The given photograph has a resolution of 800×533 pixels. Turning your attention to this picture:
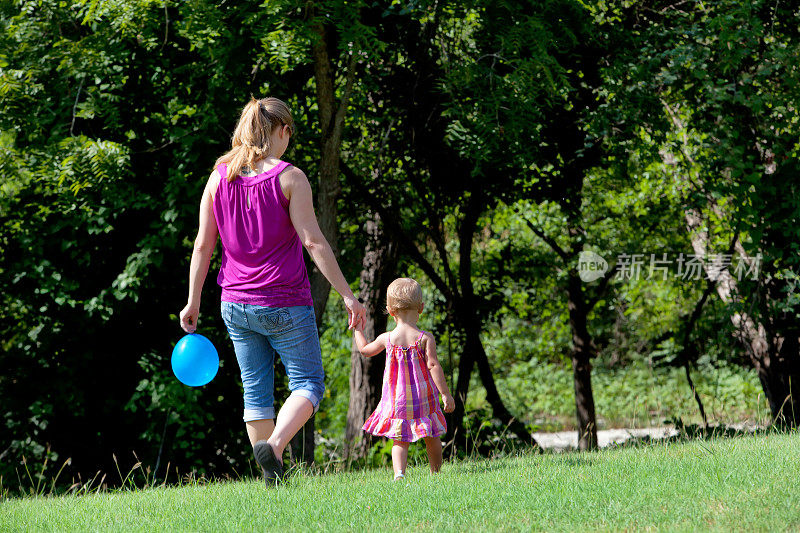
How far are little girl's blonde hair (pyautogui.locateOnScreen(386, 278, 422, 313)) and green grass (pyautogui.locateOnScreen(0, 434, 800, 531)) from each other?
1028 millimetres

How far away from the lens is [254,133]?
14.3 feet

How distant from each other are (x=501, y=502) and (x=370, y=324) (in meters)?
6.75

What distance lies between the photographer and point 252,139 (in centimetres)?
437

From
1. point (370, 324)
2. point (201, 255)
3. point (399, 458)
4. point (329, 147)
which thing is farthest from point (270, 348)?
point (370, 324)

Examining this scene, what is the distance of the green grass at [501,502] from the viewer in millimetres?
3289

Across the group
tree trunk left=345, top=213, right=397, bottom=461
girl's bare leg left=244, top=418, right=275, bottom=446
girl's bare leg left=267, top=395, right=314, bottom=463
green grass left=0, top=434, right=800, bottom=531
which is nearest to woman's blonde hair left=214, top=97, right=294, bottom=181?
girl's bare leg left=267, top=395, right=314, bottom=463

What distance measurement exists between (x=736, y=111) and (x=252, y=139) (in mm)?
5604

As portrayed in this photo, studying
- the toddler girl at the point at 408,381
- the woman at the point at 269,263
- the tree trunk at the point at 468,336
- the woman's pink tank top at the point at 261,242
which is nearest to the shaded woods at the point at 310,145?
the tree trunk at the point at 468,336

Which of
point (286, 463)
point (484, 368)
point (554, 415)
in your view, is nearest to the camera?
point (286, 463)

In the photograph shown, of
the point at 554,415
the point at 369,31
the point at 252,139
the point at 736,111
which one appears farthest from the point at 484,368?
the point at 554,415

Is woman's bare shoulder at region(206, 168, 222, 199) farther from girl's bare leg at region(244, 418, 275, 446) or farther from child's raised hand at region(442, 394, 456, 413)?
child's raised hand at region(442, 394, 456, 413)

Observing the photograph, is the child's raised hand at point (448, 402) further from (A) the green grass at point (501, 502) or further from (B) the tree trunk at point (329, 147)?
(B) the tree trunk at point (329, 147)

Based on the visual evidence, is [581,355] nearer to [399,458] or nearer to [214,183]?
[399,458]

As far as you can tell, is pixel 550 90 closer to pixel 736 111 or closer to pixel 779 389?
pixel 736 111
